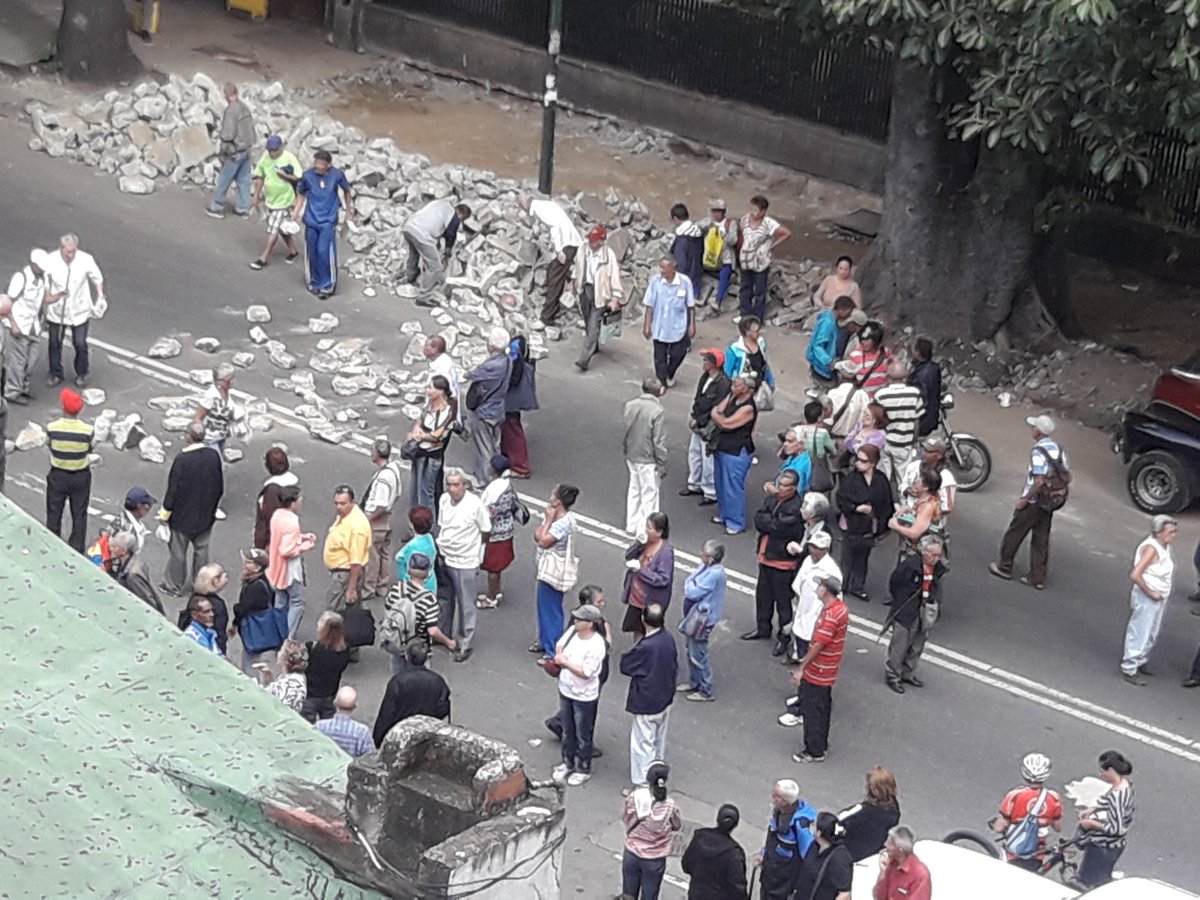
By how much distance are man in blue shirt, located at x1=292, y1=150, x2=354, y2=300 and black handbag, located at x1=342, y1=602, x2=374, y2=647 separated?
6573mm

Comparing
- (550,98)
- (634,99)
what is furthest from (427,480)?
(634,99)

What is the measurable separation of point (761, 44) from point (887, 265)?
5.69 m

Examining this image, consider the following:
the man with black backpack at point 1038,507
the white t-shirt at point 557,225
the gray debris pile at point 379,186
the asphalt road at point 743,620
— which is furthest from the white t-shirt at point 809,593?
the white t-shirt at point 557,225

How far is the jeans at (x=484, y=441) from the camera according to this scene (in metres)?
16.7

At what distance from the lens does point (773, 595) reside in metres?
14.9

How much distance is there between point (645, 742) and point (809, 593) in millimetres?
1654

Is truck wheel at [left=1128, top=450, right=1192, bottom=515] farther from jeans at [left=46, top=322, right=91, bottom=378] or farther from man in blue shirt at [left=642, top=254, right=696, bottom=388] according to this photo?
jeans at [left=46, top=322, right=91, bottom=378]

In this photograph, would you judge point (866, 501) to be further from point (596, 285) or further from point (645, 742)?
point (596, 285)

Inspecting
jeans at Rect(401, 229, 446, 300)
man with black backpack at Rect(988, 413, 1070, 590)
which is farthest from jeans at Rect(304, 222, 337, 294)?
man with black backpack at Rect(988, 413, 1070, 590)

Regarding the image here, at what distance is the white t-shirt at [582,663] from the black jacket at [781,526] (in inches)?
82.9

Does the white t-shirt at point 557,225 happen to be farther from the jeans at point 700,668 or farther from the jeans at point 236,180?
the jeans at point 700,668

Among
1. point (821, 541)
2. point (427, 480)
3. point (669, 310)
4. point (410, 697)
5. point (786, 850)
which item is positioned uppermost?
point (821, 541)

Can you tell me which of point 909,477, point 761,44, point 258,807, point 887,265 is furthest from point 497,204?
point 258,807

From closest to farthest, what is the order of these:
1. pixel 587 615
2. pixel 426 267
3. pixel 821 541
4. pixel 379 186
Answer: pixel 587 615, pixel 821 541, pixel 426 267, pixel 379 186
